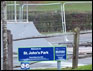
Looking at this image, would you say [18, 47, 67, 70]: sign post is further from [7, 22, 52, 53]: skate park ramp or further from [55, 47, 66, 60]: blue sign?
[7, 22, 52, 53]: skate park ramp

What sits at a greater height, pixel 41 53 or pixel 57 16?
pixel 57 16

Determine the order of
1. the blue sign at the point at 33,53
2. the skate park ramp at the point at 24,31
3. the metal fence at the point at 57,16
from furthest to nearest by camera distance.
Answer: the metal fence at the point at 57,16, the skate park ramp at the point at 24,31, the blue sign at the point at 33,53

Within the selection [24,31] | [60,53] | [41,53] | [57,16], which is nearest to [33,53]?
[41,53]

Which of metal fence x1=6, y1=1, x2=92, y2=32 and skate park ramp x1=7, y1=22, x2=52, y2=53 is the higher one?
metal fence x1=6, y1=1, x2=92, y2=32

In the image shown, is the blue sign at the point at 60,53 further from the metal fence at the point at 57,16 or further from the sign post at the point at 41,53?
the metal fence at the point at 57,16

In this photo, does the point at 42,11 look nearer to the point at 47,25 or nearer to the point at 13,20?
the point at 47,25

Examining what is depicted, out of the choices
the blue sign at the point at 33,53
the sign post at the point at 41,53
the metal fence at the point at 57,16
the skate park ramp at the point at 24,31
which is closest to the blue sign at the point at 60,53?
the sign post at the point at 41,53

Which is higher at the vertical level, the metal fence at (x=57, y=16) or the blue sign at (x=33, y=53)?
the metal fence at (x=57, y=16)

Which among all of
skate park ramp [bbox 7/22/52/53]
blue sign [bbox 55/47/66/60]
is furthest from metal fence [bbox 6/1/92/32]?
blue sign [bbox 55/47/66/60]

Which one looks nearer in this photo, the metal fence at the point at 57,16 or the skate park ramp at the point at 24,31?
the skate park ramp at the point at 24,31

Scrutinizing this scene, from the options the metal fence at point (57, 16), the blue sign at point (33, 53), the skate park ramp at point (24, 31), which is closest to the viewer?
the blue sign at point (33, 53)

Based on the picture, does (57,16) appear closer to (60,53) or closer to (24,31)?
(24,31)

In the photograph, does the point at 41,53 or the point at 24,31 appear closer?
the point at 41,53

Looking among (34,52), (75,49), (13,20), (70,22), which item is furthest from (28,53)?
(70,22)
